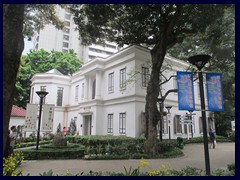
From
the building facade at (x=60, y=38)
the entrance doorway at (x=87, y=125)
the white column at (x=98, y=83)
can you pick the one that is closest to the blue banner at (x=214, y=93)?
the building facade at (x=60, y=38)

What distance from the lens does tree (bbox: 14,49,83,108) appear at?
560 cm

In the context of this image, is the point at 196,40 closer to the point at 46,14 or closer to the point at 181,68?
the point at 181,68

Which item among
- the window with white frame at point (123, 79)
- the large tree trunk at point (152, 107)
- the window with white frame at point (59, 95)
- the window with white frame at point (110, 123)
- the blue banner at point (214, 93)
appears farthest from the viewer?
the window with white frame at point (110, 123)

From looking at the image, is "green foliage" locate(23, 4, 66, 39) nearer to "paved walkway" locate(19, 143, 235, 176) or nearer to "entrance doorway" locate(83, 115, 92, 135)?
"paved walkway" locate(19, 143, 235, 176)

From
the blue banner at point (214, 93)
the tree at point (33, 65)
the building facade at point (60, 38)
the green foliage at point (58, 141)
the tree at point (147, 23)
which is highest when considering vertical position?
the tree at point (147, 23)

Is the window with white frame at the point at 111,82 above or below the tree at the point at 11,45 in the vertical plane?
above

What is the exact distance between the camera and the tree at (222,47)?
508cm

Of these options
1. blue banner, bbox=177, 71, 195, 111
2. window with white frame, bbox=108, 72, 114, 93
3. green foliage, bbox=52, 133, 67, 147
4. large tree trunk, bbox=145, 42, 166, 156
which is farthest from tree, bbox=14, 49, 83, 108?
window with white frame, bbox=108, 72, 114, 93

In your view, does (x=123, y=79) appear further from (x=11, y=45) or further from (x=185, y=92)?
(x=11, y=45)

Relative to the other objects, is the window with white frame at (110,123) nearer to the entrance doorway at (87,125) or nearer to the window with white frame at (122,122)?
the window with white frame at (122,122)

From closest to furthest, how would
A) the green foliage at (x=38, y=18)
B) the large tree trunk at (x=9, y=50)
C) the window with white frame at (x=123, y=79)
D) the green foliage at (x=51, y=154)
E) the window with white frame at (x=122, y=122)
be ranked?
the large tree trunk at (x=9, y=50) → the green foliage at (x=38, y=18) → the green foliage at (x=51, y=154) → the window with white frame at (x=123, y=79) → the window with white frame at (x=122, y=122)

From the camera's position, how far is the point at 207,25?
5.65 m

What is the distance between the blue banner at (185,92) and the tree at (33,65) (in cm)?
318
